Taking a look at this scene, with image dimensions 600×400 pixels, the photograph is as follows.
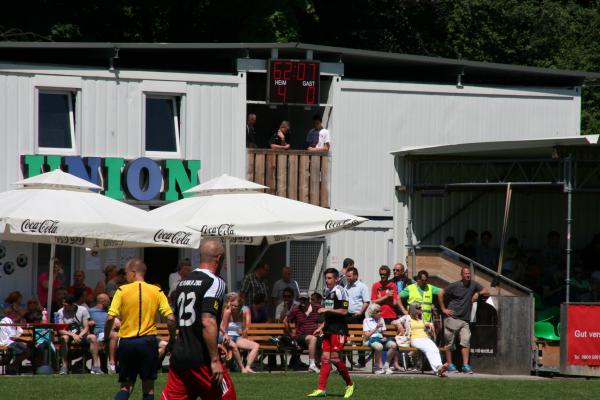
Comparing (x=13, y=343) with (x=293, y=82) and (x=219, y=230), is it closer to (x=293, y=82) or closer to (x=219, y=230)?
(x=219, y=230)

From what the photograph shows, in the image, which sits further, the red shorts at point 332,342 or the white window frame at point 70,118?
the white window frame at point 70,118

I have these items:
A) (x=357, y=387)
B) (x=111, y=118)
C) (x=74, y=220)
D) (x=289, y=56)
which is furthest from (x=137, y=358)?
(x=289, y=56)

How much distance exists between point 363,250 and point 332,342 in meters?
10.4

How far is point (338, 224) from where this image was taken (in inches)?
903

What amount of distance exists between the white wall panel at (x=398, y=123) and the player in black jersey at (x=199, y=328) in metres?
16.8

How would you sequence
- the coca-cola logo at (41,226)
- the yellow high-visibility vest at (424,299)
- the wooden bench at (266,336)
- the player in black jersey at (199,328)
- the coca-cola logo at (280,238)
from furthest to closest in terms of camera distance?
the coca-cola logo at (280,238) < the yellow high-visibility vest at (424,299) < the wooden bench at (266,336) < the coca-cola logo at (41,226) < the player in black jersey at (199,328)

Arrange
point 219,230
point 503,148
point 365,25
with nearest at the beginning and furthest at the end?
point 219,230 → point 503,148 → point 365,25

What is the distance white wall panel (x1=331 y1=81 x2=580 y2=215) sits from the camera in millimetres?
28266

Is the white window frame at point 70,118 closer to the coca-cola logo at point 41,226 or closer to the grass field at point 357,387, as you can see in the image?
the coca-cola logo at point 41,226

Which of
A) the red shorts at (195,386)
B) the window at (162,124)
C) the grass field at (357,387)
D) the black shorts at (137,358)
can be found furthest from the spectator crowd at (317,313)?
the red shorts at (195,386)

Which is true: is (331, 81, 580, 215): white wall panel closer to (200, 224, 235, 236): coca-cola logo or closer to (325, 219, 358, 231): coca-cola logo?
(325, 219, 358, 231): coca-cola logo

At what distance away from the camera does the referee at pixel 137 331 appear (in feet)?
46.6

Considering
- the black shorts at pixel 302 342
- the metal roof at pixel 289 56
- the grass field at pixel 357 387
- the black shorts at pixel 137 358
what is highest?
the metal roof at pixel 289 56

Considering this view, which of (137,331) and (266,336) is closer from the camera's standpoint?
(137,331)
